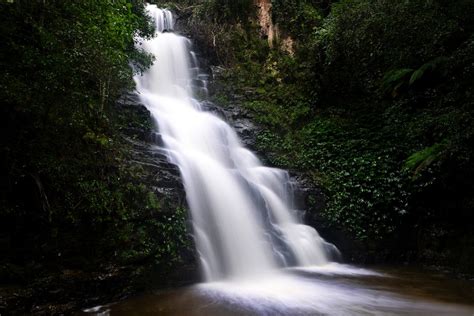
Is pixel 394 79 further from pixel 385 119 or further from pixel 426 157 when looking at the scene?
pixel 426 157

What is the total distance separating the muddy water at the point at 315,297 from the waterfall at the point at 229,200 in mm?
643

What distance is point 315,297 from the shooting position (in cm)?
560

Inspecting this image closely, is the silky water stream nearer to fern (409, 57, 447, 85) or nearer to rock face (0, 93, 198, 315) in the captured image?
rock face (0, 93, 198, 315)

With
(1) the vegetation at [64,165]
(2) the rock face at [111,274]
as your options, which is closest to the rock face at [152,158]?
(2) the rock face at [111,274]

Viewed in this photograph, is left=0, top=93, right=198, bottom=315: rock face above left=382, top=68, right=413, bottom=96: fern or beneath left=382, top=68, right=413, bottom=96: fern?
beneath

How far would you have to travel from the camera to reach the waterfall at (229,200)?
7.15 metres

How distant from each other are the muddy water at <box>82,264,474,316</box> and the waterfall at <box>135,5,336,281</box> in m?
0.64

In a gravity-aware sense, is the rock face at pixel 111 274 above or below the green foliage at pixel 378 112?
below

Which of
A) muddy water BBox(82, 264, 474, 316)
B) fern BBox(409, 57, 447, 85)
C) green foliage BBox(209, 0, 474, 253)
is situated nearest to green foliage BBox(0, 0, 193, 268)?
muddy water BBox(82, 264, 474, 316)

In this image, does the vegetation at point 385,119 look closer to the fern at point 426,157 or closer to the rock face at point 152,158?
the fern at point 426,157

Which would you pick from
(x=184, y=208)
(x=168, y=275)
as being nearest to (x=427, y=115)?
(x=184, y=208)

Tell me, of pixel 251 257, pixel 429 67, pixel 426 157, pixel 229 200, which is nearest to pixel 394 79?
pixel 429 67

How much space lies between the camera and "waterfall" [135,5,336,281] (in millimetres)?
7148

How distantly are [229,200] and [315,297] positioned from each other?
10.4 ft
